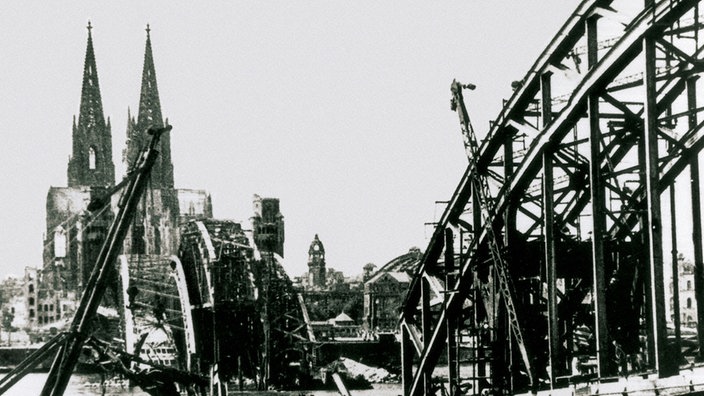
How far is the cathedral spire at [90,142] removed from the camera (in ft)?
487

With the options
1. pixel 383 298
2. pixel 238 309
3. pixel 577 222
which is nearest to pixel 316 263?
pixel 383 298

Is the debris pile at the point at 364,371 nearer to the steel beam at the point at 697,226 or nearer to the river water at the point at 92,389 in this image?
the river water at the point at 92,389

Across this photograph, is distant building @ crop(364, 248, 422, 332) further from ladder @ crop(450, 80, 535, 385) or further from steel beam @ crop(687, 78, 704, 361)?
steel beam @ crop(687, 78, 704, 361)

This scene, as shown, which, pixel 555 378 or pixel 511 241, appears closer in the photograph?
pixel 555 378

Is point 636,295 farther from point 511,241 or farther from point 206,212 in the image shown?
point 206,212

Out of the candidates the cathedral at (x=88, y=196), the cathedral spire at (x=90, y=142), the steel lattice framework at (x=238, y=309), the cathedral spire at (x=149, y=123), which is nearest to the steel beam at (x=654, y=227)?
the steel lattice framework at (x=238, y=309)

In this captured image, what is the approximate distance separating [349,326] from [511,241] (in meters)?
91.3

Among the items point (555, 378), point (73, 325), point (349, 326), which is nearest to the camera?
Answer: point (555, 378)

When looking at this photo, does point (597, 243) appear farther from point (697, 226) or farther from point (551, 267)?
point (697, 226)

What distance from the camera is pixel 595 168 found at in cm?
1611

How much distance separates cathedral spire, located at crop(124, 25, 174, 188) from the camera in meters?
146

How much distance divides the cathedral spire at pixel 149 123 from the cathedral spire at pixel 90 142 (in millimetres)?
5784

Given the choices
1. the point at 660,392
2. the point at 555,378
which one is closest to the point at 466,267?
the point at 555,378

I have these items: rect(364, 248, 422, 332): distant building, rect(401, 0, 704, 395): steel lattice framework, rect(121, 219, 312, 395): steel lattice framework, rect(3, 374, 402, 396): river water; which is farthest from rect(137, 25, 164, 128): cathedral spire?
rect(401, 0, 704, 395): steel lattice framework
